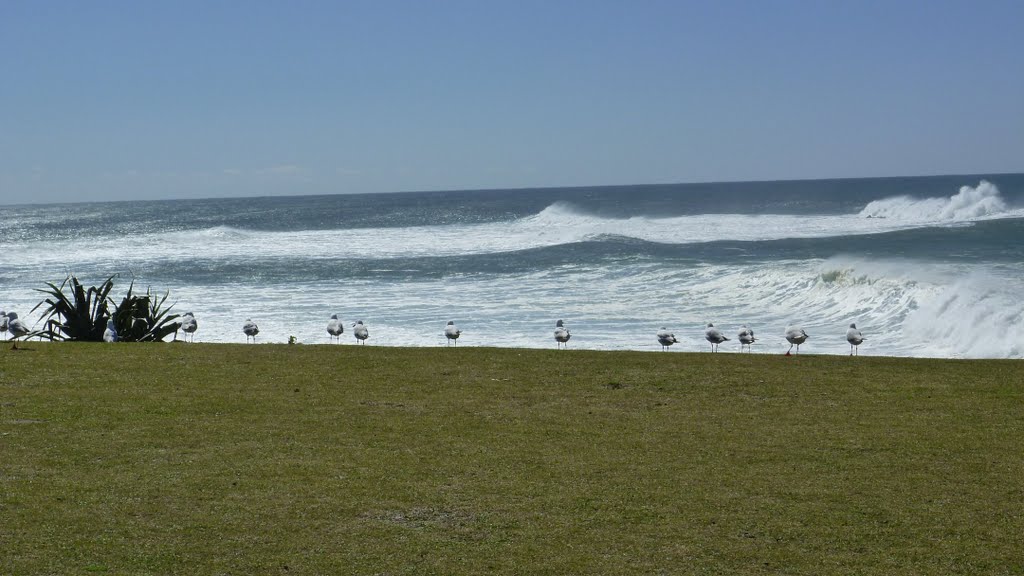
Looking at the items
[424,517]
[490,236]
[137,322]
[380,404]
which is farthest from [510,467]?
[490,236]

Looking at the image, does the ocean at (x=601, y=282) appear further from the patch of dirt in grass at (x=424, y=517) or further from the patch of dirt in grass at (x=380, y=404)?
the patch of dirt in grass at (x=424, y=517)

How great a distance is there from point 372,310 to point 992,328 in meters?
14.1

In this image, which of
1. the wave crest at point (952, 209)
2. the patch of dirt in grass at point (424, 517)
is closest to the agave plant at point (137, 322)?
the patch of dirt in grass at point (424, 517)

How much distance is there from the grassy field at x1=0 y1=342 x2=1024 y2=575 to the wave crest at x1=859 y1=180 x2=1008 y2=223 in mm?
57568

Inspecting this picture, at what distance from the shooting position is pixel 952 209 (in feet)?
221

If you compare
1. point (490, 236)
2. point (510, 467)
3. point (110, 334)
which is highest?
point (110, 334)

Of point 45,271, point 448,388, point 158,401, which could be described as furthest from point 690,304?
point 45,271

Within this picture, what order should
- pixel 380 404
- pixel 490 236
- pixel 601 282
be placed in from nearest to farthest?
1. pixel 380 404
2. pixel 601 282
3. pixel 490 236

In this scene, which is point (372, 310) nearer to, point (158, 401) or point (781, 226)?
point (158, 401)

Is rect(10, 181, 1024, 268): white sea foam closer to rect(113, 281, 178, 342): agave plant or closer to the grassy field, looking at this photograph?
rect(113, 281, 178, 342): agave plant

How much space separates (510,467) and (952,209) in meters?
67.1

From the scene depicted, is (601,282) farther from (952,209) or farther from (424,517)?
(952,209)

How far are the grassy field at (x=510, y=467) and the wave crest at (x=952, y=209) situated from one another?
2266 inches

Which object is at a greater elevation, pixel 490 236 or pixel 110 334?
pixel 110 334
